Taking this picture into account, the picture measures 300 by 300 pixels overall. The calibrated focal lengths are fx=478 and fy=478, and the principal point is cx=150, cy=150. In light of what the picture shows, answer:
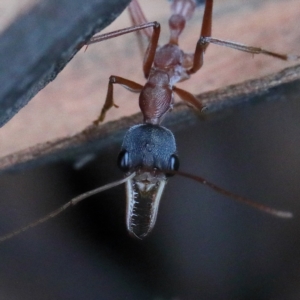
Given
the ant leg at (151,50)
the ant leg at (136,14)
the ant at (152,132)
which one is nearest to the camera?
the ant at (152,132)

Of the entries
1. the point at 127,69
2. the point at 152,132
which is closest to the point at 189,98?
the point at 152,132

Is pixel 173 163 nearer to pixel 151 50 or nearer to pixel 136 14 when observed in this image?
pixel 151 50

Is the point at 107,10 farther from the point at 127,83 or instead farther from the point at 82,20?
the point at 127,83

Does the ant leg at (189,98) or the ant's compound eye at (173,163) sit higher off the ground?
the ant leg at (189,98)

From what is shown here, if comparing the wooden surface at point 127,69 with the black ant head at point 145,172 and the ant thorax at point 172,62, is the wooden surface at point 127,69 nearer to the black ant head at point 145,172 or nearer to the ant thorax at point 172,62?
the ant thorax at point 172,62

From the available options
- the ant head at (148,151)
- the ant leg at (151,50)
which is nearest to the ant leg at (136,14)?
the ant leg at (151,50)

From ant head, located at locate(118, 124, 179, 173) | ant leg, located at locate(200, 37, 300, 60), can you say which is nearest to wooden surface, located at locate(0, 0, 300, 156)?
ant leg, located at locate(200, 37, 300, 60)

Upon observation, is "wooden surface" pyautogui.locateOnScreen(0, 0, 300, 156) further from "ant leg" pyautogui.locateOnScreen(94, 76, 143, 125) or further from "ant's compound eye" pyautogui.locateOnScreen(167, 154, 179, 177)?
"ant's compound eye" pyautogui.locateOnScreen(167, 154, 179, 177)
